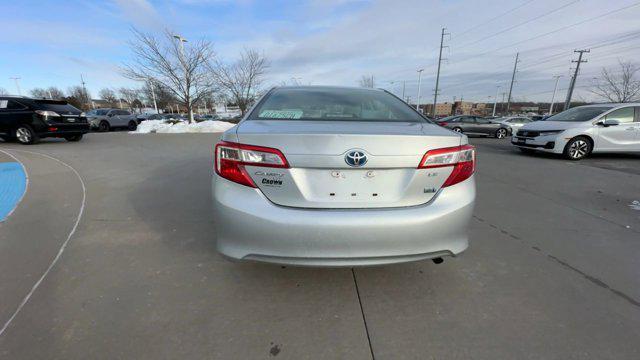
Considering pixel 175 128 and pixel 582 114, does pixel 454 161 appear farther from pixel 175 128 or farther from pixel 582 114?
pixel 175 128

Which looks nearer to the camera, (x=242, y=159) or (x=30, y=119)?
(x=242, y=159)

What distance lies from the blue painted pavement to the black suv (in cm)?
426

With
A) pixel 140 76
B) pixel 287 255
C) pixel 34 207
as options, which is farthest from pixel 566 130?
pixel 140 76

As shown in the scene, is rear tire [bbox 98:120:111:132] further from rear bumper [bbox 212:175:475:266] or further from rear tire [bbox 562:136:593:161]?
rear tire [bbox 562:136:593:161]

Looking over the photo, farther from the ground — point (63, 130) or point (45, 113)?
point (45, 113)

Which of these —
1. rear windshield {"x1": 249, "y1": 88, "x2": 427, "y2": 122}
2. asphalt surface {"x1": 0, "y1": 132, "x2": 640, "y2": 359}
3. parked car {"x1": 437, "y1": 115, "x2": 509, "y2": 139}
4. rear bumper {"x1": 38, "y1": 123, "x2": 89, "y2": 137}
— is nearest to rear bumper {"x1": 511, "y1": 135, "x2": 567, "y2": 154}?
asphalt surface {"x1": 0, "y1": 132, "x2": 640, "y2": 359}

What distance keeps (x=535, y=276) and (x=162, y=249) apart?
3300mm

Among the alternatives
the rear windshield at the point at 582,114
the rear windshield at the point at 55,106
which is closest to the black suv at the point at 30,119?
the rear windshield at the point at 55,106

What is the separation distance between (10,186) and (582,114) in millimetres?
13600

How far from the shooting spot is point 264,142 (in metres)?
1.83

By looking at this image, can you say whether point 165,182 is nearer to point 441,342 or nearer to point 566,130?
point 441,342

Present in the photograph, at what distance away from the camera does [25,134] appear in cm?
1045

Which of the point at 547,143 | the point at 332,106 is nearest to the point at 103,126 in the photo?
the point at 332,106

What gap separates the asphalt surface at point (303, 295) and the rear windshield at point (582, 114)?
21.9 ft
